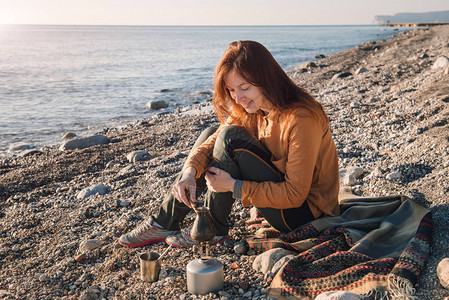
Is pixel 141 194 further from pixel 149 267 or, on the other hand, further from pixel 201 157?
pixel 149 267

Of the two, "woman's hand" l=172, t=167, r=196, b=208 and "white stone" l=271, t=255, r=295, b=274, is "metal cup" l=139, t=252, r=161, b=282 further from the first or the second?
"white stone" l=271, t=255, r=295, b=274

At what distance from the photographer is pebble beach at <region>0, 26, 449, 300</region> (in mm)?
3379

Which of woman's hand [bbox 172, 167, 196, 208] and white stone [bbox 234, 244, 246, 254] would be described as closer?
woman's hand [bbox 172, 167, 196, 208]

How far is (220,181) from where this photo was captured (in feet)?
10.6

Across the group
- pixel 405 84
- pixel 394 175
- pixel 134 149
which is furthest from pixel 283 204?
pixel 405 84

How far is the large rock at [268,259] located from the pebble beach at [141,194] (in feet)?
0.16

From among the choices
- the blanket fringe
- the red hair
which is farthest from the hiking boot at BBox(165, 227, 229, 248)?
the blanket fringe

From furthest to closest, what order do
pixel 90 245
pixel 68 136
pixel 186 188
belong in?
1. pixel 68 136
2. pixel 90 245
3. pixel 186 188

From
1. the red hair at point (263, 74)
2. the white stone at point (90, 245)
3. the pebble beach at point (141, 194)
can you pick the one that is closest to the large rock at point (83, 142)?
the pebble beach at point (141, 194)

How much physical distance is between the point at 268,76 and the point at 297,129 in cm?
45

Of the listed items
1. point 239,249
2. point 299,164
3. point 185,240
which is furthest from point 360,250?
point 185,240

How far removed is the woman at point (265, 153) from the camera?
305 centimetres

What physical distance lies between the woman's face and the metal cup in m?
1.42

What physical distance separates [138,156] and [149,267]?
4.60m
